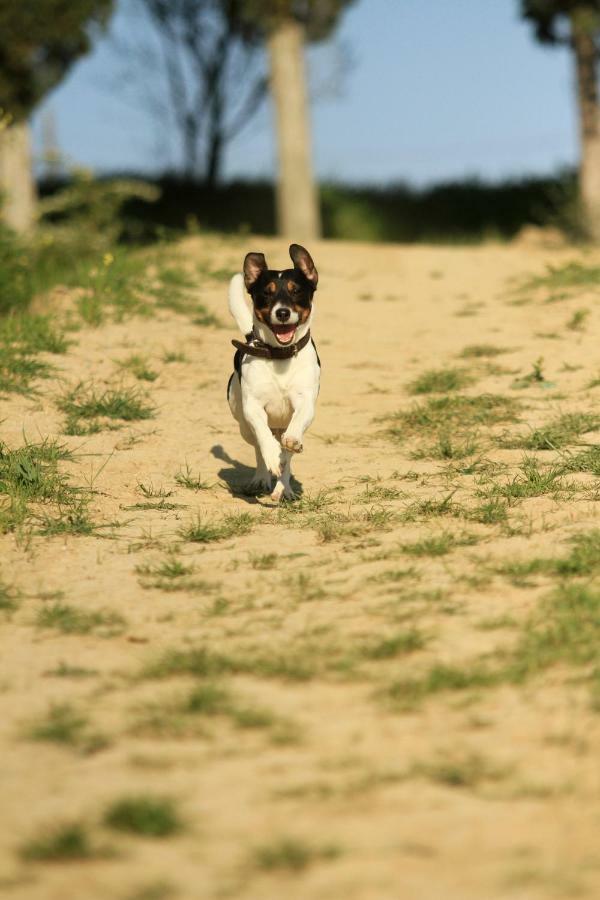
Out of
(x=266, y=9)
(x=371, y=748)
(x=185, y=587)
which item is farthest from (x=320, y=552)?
(x=266, y=9)

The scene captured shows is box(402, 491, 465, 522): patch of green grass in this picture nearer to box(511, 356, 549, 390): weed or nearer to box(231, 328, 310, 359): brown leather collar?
box(231, 328, 310, 359): brown leather collar

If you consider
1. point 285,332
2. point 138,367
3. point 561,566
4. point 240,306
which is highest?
point 240,306

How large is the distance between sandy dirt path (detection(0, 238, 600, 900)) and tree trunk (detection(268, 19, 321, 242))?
9089mm

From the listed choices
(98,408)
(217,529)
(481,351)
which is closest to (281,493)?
(217,529)

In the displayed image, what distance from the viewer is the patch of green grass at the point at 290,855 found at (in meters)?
2.73

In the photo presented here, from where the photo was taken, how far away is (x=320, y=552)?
5.28 metres

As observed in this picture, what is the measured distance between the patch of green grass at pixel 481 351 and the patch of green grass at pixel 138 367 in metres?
2.42

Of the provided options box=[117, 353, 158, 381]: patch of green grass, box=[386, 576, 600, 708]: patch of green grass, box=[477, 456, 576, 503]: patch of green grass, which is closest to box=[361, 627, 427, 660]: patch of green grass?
box=[386, 576, 600, 708]: patch of green grass

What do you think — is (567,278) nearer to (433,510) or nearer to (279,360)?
(279,360)

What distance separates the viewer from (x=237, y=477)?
23.5 ft

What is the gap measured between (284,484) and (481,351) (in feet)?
12.9

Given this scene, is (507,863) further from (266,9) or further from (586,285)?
(266,9)

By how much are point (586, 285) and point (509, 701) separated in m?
8.30

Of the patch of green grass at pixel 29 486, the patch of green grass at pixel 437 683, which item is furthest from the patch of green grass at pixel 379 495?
the patch of green grass at pixel 437 683
